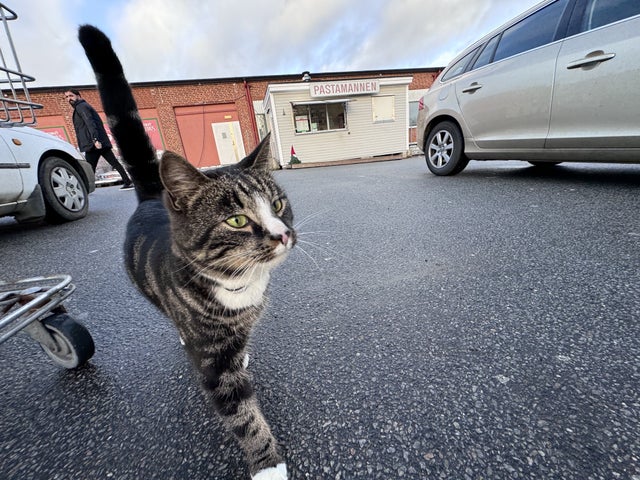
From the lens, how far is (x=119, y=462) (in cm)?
72

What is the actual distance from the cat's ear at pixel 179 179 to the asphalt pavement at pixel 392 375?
66cm

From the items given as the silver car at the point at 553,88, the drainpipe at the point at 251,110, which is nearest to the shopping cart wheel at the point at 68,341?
the silver car at the point at 553,88

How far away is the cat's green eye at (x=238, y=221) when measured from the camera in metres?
0.94

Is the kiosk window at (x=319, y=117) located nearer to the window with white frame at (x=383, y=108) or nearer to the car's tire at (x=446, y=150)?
the window with white frame at (x=383, y=108)

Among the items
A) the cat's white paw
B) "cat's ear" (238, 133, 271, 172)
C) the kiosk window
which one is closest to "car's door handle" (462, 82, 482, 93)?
"cat's ear" (238, 133, 271, 172)

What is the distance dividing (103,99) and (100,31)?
28 centimetres

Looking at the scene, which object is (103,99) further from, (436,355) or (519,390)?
(519,390)

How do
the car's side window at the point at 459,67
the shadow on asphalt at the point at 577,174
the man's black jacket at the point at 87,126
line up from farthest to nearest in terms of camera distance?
the man's black jacket at the point at 87,126 → the car's side window at the point at 459,67 → the shadow on asphalt at the point at 577,174

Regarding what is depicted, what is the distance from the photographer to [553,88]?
2652 mm

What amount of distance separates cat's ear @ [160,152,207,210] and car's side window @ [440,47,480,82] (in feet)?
14.2

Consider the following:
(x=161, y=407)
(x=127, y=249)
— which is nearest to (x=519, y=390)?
(x=161, y=407)

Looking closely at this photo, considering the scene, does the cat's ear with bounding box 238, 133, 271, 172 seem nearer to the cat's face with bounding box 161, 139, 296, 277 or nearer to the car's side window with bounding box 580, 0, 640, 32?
the cat's face with bounding box 161, 139, 296, 277

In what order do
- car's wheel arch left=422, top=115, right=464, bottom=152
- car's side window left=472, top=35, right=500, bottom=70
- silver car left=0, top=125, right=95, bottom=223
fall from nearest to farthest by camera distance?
1. silver car left=0, top=125, right=95, bottom=223
2. car's side window left=472, top=35, right=500, bottom=70
3. car's wheel arch left=422, top=115, right=464, bottom=152

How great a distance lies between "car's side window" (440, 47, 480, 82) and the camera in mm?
3687
